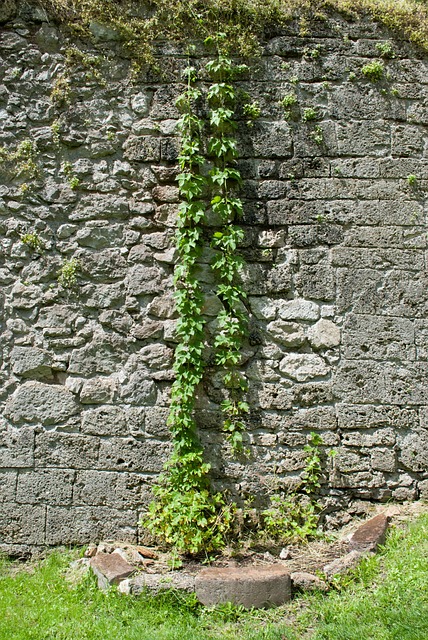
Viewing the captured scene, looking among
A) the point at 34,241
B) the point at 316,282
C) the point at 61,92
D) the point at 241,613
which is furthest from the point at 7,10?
the point at 241,613

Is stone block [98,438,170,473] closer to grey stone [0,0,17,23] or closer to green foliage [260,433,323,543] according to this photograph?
green foliage [260,433,323,543]

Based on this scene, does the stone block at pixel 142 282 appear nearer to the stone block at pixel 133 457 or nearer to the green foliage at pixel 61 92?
the stone block at pixel 133 457

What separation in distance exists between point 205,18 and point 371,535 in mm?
4035

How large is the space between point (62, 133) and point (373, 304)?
8.92ft

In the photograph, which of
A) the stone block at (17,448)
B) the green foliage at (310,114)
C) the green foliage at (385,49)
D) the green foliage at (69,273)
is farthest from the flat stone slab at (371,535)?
the green foliage at (385,49)

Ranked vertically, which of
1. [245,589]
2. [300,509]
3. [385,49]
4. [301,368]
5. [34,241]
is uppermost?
[385,49]

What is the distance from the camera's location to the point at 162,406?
4.07m

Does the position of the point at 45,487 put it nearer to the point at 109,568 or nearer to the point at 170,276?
the point at 109,568

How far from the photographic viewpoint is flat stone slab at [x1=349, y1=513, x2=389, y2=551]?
143 inches

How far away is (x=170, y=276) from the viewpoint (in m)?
4.17

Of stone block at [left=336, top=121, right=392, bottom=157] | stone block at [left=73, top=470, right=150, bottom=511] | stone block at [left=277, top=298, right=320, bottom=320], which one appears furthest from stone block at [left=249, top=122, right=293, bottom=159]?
stone block at [left=73, top=470, right=150, bottom=511]

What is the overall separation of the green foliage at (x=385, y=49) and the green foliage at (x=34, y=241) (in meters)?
3.03

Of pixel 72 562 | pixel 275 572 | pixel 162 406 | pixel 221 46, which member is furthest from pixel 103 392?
pixel 221 46

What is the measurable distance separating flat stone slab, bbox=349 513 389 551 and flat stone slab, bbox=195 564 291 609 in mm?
592
